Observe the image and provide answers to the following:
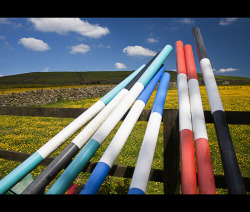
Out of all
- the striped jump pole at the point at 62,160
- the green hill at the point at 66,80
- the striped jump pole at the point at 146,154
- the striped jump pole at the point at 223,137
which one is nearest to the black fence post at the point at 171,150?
the striped jump pole at the point at 146,154

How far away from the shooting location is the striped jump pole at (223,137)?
97cm

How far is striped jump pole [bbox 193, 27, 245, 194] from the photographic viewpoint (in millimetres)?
968

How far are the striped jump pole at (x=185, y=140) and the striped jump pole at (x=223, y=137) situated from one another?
19 cm

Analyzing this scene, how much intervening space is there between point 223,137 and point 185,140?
0.26 metres

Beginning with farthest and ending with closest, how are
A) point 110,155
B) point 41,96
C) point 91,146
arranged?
point 41,96, point 91,146, point 110,155

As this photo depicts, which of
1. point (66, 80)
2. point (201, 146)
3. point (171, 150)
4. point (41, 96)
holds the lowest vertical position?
point (171, 150)

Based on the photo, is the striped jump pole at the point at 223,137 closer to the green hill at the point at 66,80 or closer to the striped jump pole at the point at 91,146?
the striped jump pole at the point at 91,146

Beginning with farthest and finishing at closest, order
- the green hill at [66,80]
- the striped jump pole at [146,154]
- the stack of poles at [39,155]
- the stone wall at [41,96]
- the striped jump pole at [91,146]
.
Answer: the green hill at [66,80], the stone wall at [41,96], the stack of poles at [39,155], the striped jump pole at [91,146], the striped jump pole at [146,154]

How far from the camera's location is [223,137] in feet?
3.83

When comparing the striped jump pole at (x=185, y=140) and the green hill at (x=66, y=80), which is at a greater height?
the green hill at (x=66, y=80)

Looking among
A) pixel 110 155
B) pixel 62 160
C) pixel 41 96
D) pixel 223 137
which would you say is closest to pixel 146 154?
pixel 110 155

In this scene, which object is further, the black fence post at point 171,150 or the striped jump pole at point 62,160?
the black fence post at point 171,150

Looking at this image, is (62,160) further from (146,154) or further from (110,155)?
(146,154)
